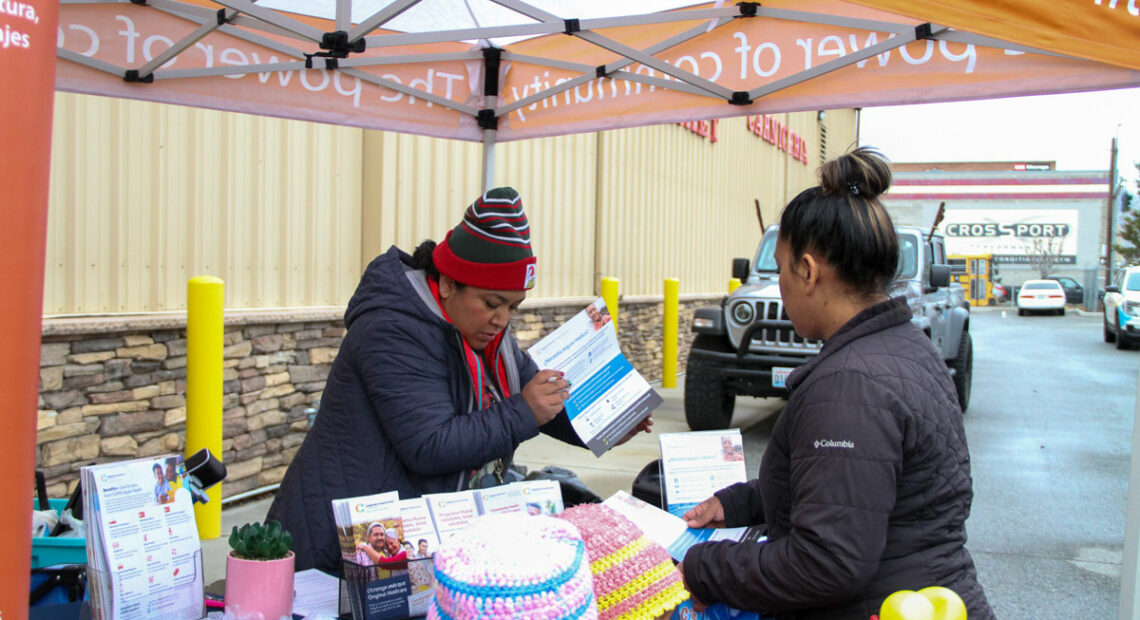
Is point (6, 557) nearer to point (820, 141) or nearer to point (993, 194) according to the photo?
point (820, 141)

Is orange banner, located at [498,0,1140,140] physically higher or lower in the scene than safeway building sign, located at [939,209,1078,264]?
lower

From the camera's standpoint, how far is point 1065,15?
2406 mm

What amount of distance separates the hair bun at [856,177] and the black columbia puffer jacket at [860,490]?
0.79ft

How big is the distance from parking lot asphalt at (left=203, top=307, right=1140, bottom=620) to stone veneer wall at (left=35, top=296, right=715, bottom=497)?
540mm

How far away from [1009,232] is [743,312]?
2418 inches

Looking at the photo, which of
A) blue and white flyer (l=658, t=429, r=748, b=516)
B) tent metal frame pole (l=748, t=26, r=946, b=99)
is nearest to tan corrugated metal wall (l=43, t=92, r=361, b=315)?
tent metal frame pole (l=748, t=26, r=946, b=99)

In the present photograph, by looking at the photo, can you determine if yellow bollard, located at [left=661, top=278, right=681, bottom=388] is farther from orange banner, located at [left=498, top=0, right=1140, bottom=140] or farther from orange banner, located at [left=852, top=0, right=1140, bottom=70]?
orange banner, located at [left=852, top=0, right=1140, bottom=70]

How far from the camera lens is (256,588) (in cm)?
187

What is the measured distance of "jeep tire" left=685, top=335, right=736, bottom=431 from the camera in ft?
29.4

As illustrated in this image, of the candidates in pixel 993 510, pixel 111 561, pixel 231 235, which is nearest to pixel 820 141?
pixel 993 510

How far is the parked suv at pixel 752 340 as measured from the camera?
870cm

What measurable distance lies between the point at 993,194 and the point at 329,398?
69.0 m

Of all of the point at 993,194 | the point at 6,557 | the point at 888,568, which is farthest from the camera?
the point at 993,194

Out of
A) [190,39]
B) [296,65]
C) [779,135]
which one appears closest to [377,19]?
[296,65]
